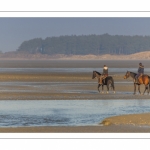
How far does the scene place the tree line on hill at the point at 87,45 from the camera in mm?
154500

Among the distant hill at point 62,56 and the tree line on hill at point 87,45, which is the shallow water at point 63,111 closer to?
the distant hill at point 62,56

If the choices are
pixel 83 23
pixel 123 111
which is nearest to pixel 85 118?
pixel 123 111

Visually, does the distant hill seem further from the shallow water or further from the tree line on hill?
the shallow water

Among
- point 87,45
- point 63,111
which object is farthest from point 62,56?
point 63,111

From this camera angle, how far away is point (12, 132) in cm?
1538

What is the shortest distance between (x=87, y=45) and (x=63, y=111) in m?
142

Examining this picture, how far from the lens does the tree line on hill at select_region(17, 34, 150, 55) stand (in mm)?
154500

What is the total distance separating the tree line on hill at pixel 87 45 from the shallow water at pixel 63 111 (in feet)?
426

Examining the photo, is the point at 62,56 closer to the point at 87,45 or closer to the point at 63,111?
the point at 87,45

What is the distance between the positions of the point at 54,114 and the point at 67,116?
76 cm

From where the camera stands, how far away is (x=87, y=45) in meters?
162

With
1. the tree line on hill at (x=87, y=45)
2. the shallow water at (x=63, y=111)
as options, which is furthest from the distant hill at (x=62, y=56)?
the shallow water at (x=63, y=111)
